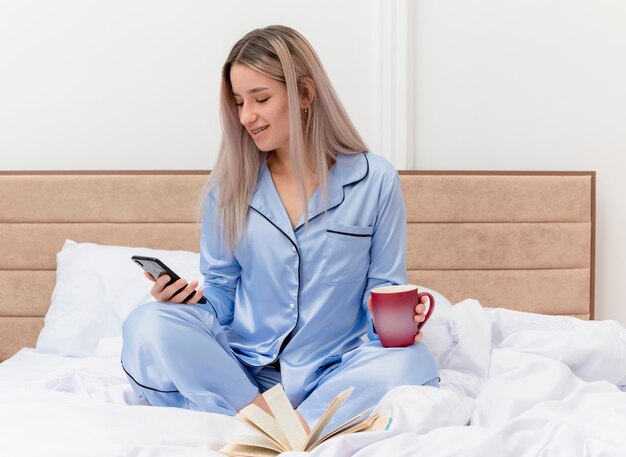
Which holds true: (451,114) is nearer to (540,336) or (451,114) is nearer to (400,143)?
(400,143)

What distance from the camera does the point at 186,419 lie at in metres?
1.36

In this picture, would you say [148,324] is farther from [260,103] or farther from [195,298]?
[260,103]

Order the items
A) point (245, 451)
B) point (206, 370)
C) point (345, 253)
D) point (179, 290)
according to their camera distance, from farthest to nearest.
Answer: point (345, 253) < point (179, 290) < point (206, 370) < point (245, 451)

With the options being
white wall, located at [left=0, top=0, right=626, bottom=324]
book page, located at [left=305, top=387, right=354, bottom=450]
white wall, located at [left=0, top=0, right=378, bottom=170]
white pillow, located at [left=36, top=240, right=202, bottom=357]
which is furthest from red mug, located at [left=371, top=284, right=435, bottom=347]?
white wall, located at [left=0, top=0, right=378, bottom=170]

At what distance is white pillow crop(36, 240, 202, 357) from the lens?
2.34 meters

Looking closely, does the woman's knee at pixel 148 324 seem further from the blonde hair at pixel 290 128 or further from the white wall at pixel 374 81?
the white wall at pixel 374 81

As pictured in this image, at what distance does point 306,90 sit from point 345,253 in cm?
38

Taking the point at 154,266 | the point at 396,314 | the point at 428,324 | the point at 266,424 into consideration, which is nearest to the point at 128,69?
the point at 154,266

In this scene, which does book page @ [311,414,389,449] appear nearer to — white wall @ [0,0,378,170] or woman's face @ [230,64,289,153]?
woman's face @ [230,64,289,153]

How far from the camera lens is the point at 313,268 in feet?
5.98

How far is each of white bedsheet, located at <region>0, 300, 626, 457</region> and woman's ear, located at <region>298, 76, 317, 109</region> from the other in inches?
24.0

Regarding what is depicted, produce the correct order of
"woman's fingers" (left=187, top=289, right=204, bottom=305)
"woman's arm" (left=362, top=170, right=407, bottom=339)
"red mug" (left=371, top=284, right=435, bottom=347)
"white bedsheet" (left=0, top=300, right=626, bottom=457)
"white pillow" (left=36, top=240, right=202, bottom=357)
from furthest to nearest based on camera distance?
1. "white pillow" (left=36, top=240, right=202, bottom=357)
2. "woman's arm" (left=362, top=170, right=407, bottom=339)
3. "woman's fingers" (left=187, top=289, right=204, bottom=305)
4. "red mug" (left=371, top=284, right=435, bottom=347)
5. "white bedsheet" (left=0, top=300, right=626, bottom=457)

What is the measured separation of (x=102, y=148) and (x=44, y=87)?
285 mm

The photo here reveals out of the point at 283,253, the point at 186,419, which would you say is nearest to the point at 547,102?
the point at 283,253
